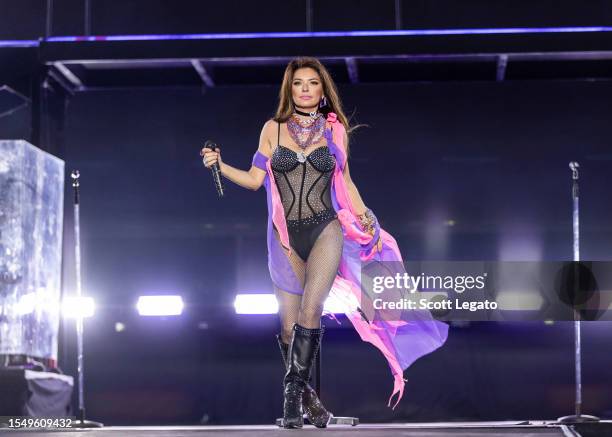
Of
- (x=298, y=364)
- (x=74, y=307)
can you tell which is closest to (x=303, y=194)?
(x=298, y=364)

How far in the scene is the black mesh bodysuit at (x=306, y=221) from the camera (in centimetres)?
382

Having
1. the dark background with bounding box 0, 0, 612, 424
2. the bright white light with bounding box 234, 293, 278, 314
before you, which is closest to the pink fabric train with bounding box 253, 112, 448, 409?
the dark background with bounding box 0, 0, 612, 424

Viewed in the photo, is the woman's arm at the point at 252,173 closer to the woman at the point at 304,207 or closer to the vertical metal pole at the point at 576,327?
the woman at the point at 304,207

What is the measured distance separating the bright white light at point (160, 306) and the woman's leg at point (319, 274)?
3.55 meters

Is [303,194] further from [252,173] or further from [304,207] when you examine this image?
[252,173]

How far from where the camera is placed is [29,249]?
20.1 feet

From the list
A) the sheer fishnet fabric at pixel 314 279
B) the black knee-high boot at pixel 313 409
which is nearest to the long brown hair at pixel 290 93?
the sheer fishnet fabric at pixel 314 279

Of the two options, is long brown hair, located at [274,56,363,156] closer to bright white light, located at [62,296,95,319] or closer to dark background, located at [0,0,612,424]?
dark background, located at [0,0,612,424]

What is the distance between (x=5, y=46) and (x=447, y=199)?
3255 mm

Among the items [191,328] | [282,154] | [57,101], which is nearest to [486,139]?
[191,328]

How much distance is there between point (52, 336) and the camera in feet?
21.5

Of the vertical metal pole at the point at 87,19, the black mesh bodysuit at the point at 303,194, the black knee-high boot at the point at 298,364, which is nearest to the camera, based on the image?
the black knee-high boot at the point at 298,364

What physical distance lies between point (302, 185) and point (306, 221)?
140 mm

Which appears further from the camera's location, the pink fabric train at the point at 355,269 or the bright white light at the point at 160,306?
the bright white light at the point at 160,306
